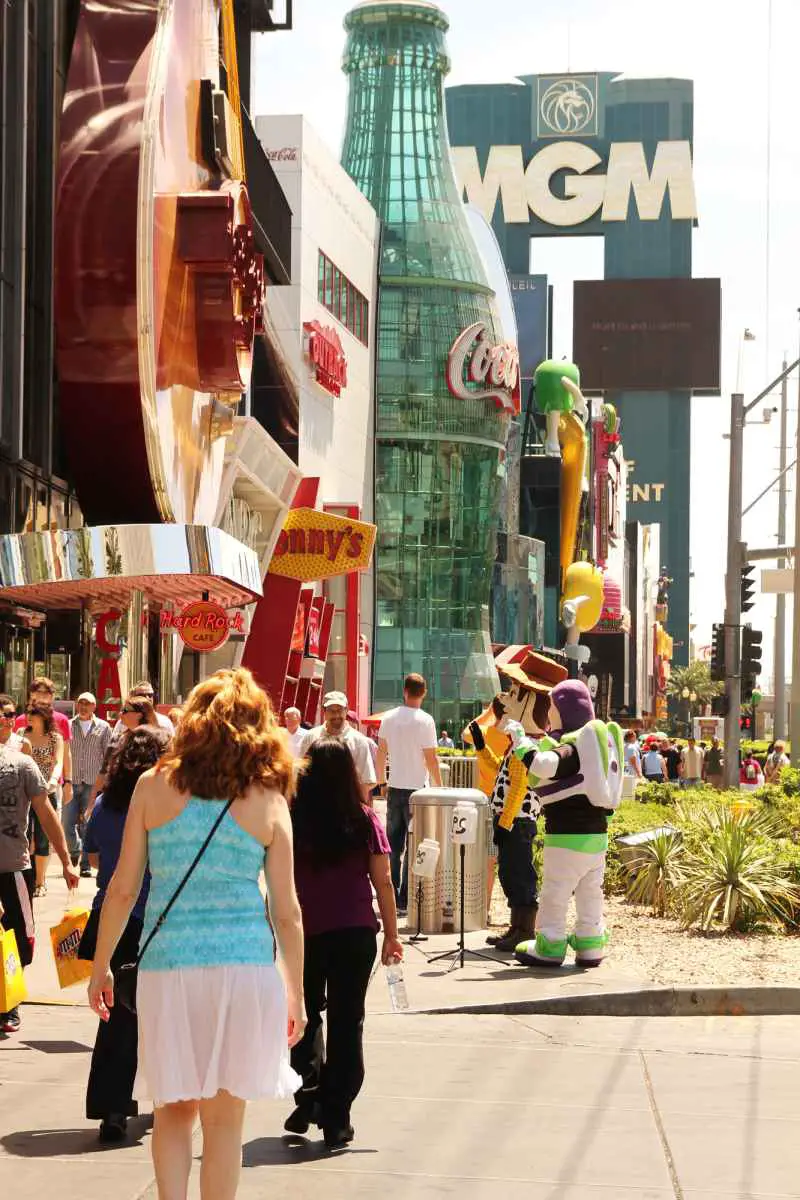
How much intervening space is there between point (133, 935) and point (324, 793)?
1.11 meters

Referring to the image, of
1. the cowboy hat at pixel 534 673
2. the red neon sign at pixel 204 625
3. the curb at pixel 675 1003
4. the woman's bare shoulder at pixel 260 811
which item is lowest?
the curb at pixel 675 1003

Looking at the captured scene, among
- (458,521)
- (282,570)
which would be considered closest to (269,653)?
(282,570)

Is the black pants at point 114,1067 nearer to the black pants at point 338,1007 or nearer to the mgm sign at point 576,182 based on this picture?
the black pants at point 338,1007

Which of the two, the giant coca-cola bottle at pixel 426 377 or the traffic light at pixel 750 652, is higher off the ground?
the giant coca-cola bottle at pixel 426 377

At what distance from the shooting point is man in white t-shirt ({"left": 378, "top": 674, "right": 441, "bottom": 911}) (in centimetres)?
1580

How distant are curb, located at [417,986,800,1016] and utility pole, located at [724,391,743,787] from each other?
19967mm

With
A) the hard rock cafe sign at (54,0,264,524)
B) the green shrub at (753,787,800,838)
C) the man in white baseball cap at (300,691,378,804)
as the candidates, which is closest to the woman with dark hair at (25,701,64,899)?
the man in white baseball cap at (300,691,378,804)

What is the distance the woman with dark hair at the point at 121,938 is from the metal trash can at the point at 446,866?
5.78 m

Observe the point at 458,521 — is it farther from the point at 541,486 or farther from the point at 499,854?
the point at 499,854

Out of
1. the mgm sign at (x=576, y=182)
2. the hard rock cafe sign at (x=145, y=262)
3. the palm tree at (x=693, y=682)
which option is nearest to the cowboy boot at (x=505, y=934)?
the hard rock cafe sign at (x=145, y=262)

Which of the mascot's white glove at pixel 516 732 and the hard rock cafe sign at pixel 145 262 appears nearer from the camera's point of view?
the mascot's white glove at pixel 516 732

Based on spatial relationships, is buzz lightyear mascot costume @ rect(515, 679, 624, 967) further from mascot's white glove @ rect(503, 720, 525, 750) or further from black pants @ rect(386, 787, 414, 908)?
black pants @ rect(386, 787, 414, 908)

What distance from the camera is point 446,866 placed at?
14461 millimetres

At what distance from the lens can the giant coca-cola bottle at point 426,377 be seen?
57.7 m
